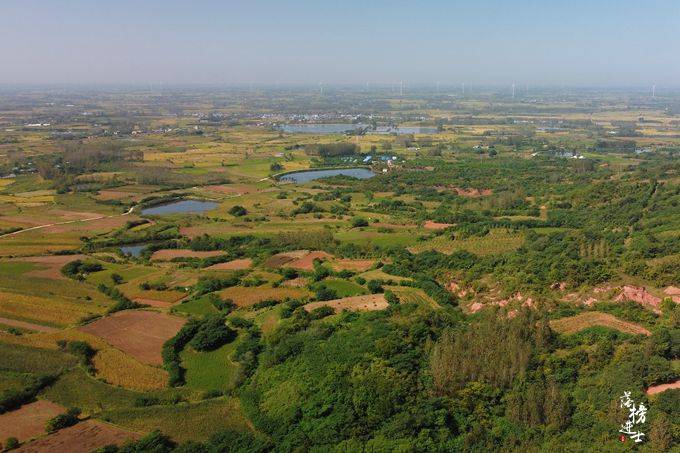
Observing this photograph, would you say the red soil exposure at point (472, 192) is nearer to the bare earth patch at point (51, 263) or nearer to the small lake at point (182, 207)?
the small lake at point (182, 207)

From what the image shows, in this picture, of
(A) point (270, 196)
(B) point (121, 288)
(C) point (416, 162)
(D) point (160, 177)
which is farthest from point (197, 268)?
(C) point (416, 162)

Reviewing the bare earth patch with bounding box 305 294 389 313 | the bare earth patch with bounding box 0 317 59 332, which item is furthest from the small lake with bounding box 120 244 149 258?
the bare earth patch with bounding box 305 294 389 313

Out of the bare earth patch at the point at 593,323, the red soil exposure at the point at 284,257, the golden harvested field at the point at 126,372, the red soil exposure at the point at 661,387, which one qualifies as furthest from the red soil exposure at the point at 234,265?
the red soil exposure at the point at 661,387

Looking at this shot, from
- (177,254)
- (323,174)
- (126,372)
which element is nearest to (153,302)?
(126,372)

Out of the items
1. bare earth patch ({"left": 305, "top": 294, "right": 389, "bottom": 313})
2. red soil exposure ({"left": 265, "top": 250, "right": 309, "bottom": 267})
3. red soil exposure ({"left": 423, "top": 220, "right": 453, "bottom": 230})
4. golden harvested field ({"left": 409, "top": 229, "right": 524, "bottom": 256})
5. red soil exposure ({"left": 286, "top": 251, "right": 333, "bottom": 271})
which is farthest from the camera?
red soil exposure ({"left": 423, "top": 220, "right": 453, "bottom": 230})

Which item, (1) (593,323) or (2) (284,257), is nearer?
(1) (593,323)

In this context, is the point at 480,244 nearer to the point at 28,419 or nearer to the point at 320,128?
the point at 28,419

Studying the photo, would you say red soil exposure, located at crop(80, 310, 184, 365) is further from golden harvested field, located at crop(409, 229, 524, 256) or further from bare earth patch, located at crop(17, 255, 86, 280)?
golden harvested field, located at crop(409, 229, 524, 256)
